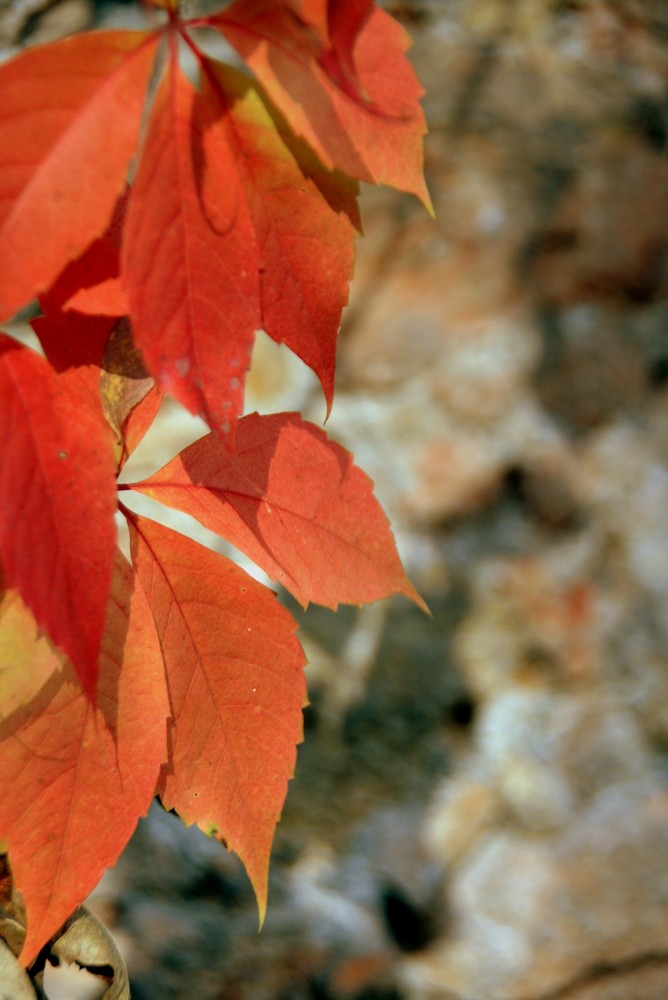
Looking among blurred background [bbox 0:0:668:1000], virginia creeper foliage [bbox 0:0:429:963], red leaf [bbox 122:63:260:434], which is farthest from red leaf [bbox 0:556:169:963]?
blurred background [bbox 0:0:668:1000]

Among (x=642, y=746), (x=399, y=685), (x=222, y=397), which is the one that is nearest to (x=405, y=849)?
(x=399, y=685)

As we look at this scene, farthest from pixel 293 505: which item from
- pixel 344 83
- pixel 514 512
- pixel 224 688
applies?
pixel 514 512

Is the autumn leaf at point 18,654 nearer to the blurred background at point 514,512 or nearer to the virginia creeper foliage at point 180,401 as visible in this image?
the virginia creeper foliage at point 180,401

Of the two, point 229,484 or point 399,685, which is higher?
point 229,484

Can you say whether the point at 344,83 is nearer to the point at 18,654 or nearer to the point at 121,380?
the point at 121,380

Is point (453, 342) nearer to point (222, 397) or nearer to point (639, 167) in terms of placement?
Result: point (639, 167)

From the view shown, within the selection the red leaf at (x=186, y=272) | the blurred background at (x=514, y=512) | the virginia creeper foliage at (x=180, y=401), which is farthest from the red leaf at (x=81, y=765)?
the blurred background at (x=514, y=512)

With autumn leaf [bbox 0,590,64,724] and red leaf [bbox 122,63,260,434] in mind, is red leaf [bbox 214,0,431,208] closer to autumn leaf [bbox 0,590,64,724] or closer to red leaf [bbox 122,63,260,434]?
red leaf [bbox 122,63,260,434]
